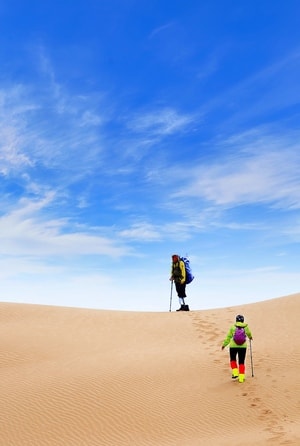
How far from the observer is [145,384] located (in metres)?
12.8

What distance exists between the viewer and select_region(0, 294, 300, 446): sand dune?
10.3 m

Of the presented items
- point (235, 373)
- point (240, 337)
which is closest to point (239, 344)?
point (240, 337)

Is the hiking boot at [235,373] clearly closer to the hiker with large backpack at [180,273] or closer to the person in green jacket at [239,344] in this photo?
the person in green jacket at [239,344]

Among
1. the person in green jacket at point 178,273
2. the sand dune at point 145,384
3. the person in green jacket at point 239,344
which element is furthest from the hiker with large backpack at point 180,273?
the person in green jacket at point 239,344

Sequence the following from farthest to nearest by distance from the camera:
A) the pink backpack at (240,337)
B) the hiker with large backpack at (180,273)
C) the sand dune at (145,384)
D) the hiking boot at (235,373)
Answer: the hiker with large backpack at (180,273), the hiking boot at (235,373), the pink backpack at (240,337), the sand dune at (145,384)

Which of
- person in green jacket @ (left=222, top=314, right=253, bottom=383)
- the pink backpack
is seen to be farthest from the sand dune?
the pink backpack

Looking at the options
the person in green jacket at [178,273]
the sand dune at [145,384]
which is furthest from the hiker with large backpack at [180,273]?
the sand dune at [145,384]

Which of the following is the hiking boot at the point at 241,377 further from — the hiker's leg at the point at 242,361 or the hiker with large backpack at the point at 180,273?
the hiker with large backpack at the point at 180,273

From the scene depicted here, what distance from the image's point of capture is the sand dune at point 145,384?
10.3 metres

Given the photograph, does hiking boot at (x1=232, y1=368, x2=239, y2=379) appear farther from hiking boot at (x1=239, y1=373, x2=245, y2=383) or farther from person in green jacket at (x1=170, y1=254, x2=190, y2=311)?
person in green jacket at (x1=170, y1=254, x2=190, y2=311)

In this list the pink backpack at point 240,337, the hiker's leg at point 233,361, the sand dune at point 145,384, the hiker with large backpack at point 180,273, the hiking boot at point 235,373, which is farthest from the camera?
the hiker with large backpack at point 180,273

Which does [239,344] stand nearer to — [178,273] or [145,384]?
[145,384]

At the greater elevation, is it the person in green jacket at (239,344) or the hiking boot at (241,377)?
the person in green jacket at (239,344)

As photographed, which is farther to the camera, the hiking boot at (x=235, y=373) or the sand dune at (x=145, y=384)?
the hiking boot at (x=235, y=373)
